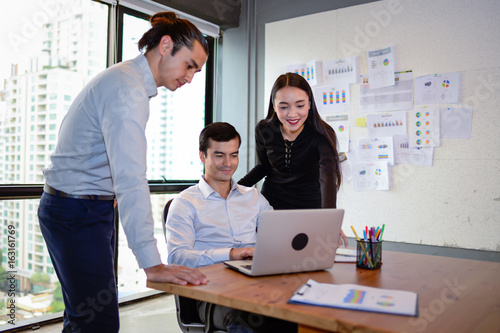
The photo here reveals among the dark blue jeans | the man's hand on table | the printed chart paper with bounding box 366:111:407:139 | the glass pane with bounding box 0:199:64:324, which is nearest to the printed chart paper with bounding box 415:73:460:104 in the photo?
the printed chart paper with bounding box 366:111:407:139

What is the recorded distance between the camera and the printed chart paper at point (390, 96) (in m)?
2.94

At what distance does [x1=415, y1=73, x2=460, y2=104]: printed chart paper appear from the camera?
2773 millimetres

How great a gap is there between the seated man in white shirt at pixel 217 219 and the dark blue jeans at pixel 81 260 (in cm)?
35

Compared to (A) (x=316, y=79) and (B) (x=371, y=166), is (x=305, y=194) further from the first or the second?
(A) (x=316, y=79)

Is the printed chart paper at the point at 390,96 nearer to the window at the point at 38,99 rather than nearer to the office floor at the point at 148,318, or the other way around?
the window at the point at 38,99

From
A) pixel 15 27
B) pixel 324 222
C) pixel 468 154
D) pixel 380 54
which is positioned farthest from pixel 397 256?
pixel 15 27

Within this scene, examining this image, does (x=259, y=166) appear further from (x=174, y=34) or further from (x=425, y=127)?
(x=425, y=127)

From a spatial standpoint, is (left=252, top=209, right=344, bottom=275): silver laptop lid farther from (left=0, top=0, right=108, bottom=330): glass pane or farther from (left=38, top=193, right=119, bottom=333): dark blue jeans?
(left=0, top=0, right=108, bottom=330): glass pane

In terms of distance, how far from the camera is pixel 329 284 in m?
1.22

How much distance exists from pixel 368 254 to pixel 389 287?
25 cm

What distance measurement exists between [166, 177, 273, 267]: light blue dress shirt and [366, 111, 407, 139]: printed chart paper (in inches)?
52.9

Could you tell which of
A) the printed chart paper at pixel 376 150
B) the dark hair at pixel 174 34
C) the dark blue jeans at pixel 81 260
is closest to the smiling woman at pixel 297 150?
the dark hair at pixel 174 34

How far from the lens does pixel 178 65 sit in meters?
1.37

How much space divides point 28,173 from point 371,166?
2.18 metres
